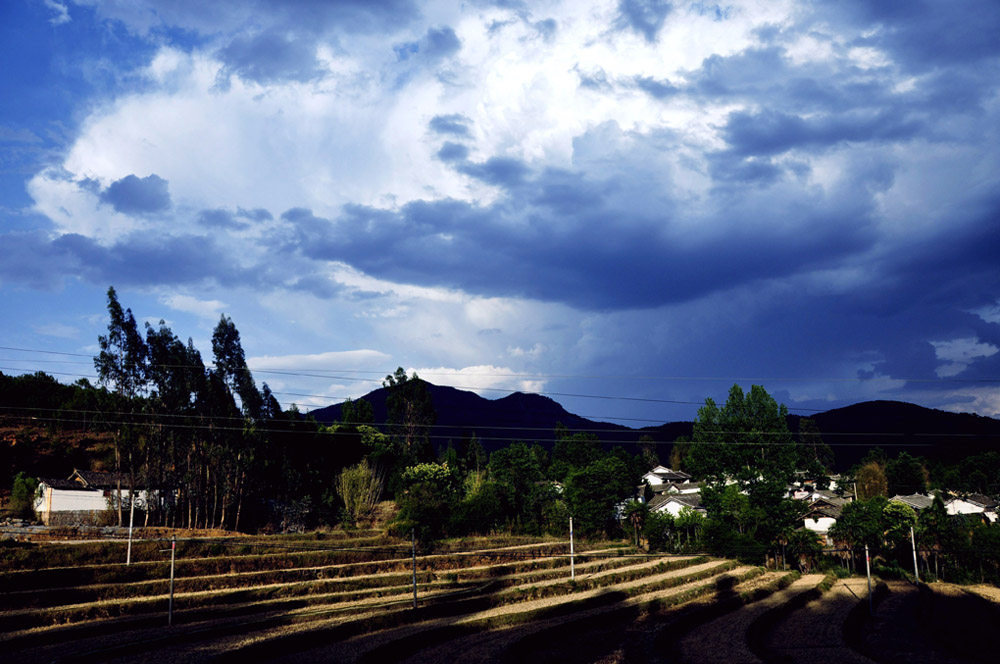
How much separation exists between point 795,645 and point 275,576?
2836 centimetres

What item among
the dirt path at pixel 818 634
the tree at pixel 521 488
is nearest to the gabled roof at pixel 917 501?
the tree at pixel 521 488

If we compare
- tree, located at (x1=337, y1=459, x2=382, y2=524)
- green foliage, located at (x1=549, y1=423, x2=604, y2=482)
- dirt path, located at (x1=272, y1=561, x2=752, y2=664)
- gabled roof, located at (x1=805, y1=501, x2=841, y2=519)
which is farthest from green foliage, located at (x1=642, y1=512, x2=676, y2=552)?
green foliage, located at (x1=549, y1=423, x2=604, y2=482)

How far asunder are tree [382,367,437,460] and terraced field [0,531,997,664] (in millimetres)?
40454

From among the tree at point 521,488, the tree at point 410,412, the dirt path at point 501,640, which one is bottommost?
the dirt path at point 501,640

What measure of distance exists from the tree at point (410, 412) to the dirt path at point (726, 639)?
56.8 meters

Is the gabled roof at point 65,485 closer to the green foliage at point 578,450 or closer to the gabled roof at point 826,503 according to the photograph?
the gabled roof at point 826,503

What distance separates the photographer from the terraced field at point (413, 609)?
1032 inches

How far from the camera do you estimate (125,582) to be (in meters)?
35.2

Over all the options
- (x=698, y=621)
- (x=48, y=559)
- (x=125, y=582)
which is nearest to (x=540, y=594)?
(x=698, y=621)

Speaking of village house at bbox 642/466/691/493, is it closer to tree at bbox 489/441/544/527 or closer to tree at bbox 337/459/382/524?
tree at bbox 489/441/544/527

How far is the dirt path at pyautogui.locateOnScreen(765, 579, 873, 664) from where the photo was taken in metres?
27.1

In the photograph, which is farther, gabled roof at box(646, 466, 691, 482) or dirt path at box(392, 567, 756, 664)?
gabled roof at box(646, 466, 691, 482)

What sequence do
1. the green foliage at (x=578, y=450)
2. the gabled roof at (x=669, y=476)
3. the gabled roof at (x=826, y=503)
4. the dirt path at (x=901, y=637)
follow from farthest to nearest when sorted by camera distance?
the gabled roof at (x=669, y=476) < the green foliage at (x=578, y=450) < the gabled roof at (x=826, y=503) < the dirt path at (x=901, y=637)

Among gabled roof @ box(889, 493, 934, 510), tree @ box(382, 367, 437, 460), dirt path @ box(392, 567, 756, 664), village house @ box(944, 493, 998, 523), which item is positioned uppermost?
tree @ box(382, 367, 437, 460)
